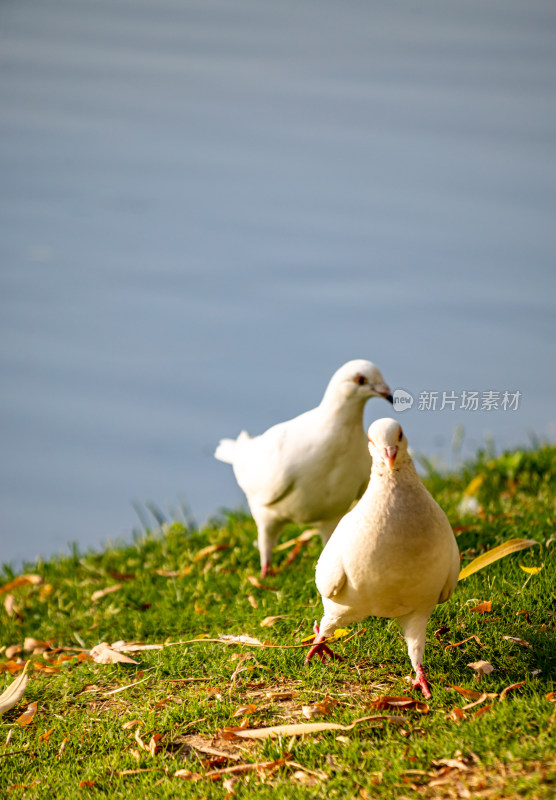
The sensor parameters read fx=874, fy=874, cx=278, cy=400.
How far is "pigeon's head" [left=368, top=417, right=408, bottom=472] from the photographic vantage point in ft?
9.51

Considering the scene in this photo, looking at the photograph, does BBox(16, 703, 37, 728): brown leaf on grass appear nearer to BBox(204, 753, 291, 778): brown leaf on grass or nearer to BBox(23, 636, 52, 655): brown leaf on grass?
BBox(204, 753, 291, 778): brown leaf on grass

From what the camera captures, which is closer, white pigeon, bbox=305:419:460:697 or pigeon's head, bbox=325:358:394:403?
white pigeon, bbox=305:419:460:697

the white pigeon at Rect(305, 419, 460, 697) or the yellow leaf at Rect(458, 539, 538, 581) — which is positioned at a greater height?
the white pigeon at Rect(305, 419, 460, 697)

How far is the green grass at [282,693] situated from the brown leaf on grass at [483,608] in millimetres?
27

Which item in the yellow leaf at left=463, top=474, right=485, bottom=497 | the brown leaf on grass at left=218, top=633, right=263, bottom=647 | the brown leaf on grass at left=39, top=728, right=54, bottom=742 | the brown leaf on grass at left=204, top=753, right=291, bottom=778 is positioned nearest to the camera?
the brown leaf on grass at left=204, top=753, right=291, bottom=778

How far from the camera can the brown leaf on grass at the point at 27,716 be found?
136 inches

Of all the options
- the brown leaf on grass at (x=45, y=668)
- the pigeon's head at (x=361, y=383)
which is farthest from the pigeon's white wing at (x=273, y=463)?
the brown leaf on grass at (x=45, y=668)

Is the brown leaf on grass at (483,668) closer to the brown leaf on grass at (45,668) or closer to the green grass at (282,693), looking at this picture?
the green grass at (282,693)

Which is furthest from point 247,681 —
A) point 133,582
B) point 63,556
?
point 63,556

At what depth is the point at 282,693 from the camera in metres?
3.28

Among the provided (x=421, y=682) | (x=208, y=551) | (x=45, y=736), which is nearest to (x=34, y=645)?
(x=208, y=551)

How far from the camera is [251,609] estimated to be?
4.40m

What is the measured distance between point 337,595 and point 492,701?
2.05 feet

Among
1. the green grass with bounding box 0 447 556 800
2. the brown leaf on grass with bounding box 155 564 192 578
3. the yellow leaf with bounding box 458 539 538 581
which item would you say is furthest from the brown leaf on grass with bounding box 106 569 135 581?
the yellow leaf with bounding box 458 539 538 581
